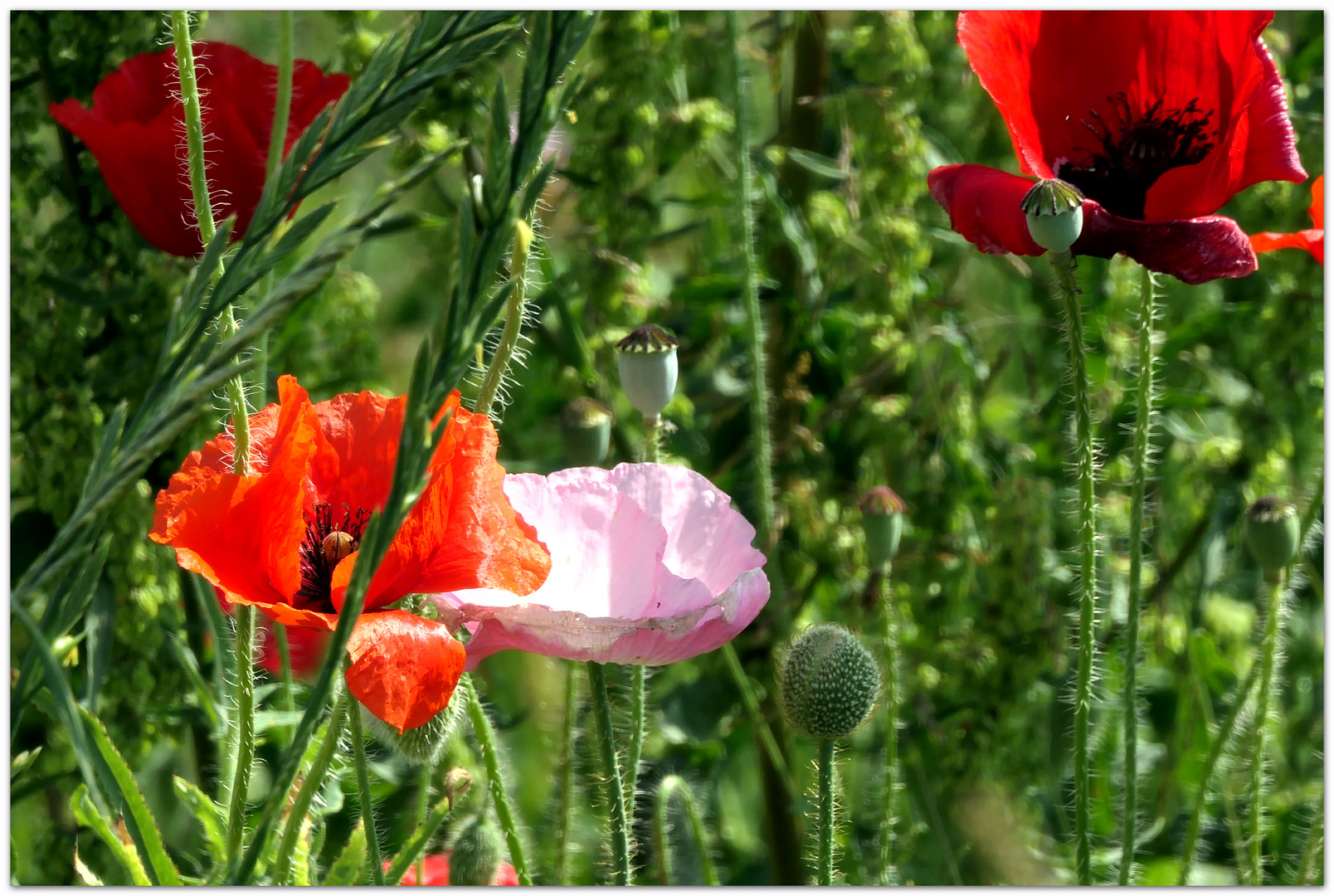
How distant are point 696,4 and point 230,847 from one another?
74cm

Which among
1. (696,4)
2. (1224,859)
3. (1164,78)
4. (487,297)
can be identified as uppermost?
(696,4)

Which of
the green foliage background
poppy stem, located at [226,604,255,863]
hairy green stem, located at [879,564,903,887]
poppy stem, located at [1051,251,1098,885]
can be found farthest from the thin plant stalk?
poppy stem, located at [226,604,255,863]

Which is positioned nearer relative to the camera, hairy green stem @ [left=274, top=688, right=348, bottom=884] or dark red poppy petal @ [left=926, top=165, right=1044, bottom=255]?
hairy green stem @ [left=274, top=688, right=348, bottom=884]

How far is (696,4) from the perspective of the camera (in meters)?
1.05

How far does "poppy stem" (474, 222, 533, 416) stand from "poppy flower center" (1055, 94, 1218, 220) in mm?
429

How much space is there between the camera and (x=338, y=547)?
0.66 m

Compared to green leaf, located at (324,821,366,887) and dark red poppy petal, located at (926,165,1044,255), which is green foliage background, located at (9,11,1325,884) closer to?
green leaf, located at (324,821,366,887)

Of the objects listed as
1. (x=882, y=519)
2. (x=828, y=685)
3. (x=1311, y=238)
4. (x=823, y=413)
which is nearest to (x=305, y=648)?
(x=828, y=685)

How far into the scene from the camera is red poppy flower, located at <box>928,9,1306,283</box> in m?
0.73

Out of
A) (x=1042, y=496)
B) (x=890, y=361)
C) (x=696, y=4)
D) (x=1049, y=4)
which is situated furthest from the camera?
(x=890, y=361)

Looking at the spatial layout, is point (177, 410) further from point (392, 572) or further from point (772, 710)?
point (772, 710)

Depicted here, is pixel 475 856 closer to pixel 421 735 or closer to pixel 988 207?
pixel 421 735

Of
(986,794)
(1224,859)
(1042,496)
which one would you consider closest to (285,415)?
(986,794)

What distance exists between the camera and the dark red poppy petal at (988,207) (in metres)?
0.71
